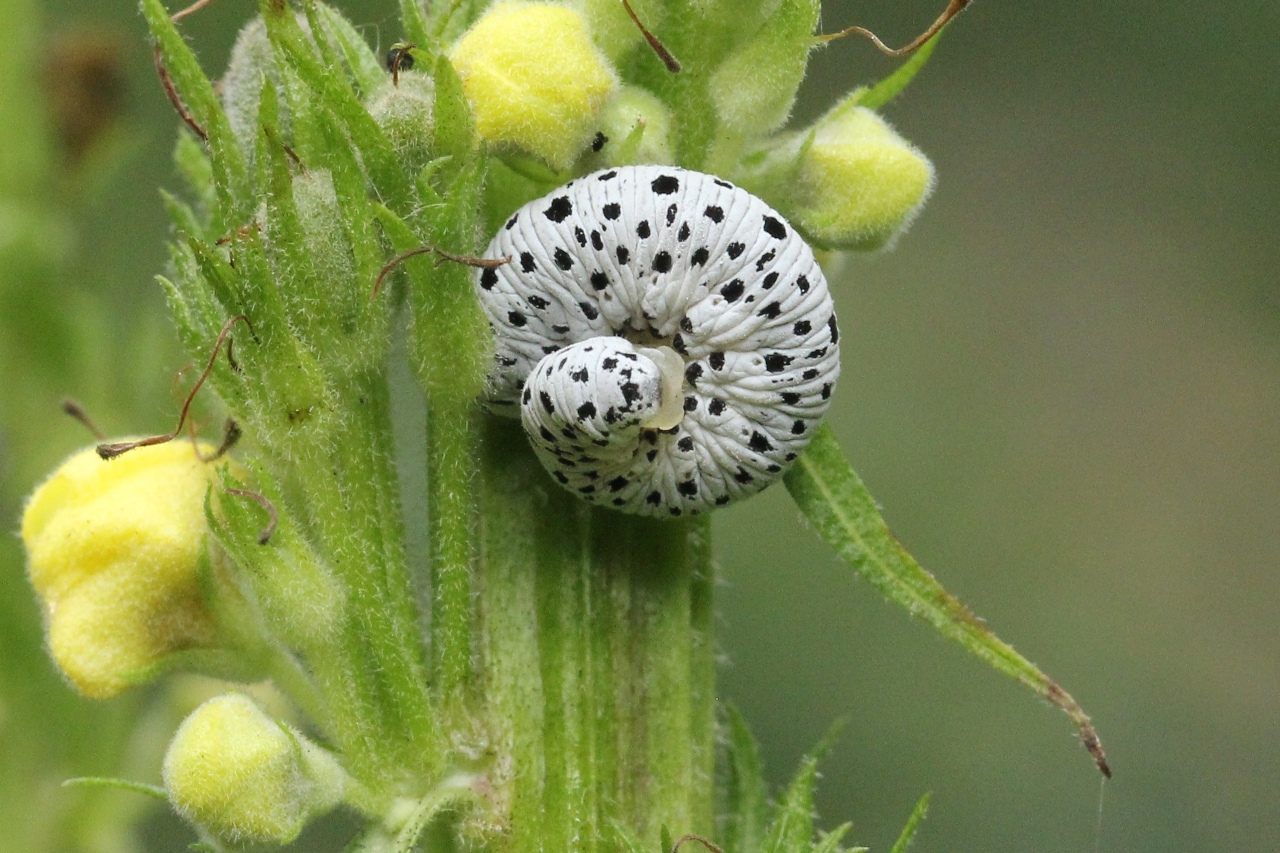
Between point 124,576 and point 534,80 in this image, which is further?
point 124,576

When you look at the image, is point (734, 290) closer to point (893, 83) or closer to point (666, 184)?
point (666, 184)

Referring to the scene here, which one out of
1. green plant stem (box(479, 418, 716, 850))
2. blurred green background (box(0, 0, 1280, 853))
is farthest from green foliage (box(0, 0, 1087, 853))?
blurred green background (box(0, 0, 1280, 853))

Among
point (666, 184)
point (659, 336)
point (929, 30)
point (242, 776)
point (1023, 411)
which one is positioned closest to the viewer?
point (242, 776)

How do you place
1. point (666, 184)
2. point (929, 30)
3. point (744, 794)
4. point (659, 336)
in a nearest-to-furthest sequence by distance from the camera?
point (666, 184)
point (659, 336)
point (929, 30)
point (744, 794)

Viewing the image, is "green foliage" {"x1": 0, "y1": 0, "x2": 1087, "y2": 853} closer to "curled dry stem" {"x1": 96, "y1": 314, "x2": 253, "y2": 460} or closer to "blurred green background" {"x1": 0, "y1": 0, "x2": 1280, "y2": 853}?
"curled dry stem" {"x1": 96, "y1": 314, "x2": 253, "y2": 460}

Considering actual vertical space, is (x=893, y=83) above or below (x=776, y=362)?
above

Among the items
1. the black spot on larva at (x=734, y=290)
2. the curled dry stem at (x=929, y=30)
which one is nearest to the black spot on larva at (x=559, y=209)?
the black spot on larva at (x=734, y=290)

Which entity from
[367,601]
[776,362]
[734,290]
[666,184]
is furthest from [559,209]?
[367,601]

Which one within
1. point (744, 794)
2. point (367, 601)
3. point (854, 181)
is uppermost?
point (854, 181)
